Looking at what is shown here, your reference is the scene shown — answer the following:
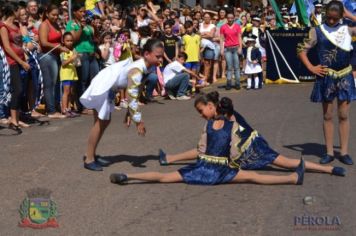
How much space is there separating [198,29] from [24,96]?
7176mm

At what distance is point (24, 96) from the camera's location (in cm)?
1098

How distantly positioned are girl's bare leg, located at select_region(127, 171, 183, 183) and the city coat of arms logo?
34.4 inches

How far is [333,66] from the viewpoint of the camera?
24.1 feet

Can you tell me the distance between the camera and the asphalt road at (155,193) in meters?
5.30

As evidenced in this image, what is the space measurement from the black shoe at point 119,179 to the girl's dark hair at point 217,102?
105 cm

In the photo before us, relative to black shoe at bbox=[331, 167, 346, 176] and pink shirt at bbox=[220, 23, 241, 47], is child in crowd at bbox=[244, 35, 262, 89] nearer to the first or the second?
pink shirt at bbox=[220, 23, 241, 47]

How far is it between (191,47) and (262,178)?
8.94m

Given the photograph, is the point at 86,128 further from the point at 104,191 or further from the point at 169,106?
the point at 104,191

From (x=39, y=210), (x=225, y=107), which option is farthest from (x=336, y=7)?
(x=39, y=210)

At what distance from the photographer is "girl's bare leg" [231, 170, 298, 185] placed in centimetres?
650

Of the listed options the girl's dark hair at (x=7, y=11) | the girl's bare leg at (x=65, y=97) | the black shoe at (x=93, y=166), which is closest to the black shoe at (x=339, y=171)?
the black shoe at (x=93, y=166)

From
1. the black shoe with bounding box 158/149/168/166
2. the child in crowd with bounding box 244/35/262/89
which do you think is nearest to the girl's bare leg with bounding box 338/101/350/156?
the black shoe with bounding box 158/149/168/166

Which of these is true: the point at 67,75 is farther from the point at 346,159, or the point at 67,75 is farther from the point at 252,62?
the point at 346,159

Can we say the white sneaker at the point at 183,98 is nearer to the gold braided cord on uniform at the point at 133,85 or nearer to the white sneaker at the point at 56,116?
the white sneaker at the point at 56,116
